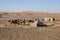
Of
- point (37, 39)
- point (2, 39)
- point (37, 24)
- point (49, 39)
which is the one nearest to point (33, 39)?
point (37, 39)

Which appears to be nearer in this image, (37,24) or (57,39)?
(57,39)

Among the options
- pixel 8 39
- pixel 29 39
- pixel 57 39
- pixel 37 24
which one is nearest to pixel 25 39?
pixel 29 39

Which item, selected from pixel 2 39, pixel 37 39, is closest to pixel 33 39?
pixel 37 39

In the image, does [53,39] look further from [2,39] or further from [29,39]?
[2,39]

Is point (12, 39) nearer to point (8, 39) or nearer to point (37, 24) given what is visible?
point (8, 39)

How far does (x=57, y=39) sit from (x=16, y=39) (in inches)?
120

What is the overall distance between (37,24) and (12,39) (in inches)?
553

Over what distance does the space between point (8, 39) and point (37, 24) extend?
14.1 metres

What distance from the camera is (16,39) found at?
14414 mm

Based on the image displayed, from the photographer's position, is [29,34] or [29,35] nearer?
[29,35]

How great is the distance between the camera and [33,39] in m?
14.4

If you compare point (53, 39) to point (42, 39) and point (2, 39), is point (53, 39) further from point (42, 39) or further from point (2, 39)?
point (2, 39)

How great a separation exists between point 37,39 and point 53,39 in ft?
3.93

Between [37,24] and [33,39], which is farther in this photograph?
[37,24]
